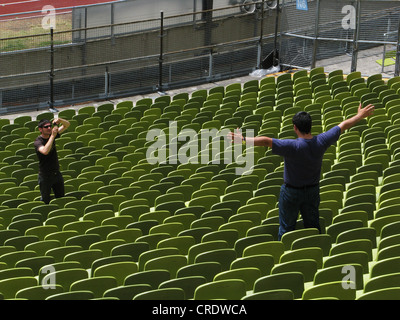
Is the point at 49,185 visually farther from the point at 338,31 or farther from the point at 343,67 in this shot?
the point at 343,67

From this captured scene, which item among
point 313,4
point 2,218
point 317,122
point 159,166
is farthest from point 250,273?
point 313,4

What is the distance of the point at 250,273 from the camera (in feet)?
25.3

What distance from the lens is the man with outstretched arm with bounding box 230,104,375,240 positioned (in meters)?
8.88

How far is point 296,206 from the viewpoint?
916cm

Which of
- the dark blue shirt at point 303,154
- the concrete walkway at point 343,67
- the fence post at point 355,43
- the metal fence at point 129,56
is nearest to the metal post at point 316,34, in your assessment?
the concrete walkway at point 343,67

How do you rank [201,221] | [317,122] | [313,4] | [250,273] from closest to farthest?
[250,273] < [201,221] < [317,122] < [313,4]

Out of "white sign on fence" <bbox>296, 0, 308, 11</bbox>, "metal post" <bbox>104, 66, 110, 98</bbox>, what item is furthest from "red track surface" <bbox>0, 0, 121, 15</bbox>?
"white sign on fence" <bbox>296, 0, 308, 11</bbox>

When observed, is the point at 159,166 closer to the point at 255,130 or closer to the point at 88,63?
the point at 255,130

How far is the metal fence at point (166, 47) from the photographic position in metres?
19.7

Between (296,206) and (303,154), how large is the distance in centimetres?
64

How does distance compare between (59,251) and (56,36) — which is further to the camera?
(56,36)

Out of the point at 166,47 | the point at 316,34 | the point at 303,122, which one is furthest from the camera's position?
the point at 166,47

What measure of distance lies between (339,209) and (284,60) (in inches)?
442

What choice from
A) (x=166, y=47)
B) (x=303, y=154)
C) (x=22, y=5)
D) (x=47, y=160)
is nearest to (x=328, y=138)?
(x=303, y=154)
